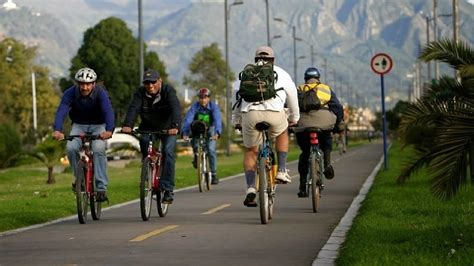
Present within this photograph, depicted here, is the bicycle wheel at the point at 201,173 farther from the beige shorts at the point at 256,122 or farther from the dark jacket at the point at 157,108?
the beige shorts at the point at 256,122

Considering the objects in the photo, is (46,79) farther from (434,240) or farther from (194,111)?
(434,240)

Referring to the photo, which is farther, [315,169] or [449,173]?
[315,169]

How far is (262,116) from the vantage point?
14.8 metres

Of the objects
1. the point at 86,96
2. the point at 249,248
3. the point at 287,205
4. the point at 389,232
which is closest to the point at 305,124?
the point at 287,205

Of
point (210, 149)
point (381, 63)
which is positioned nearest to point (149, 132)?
point (210, 149)

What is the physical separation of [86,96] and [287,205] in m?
4.25

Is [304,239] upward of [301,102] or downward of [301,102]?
downward

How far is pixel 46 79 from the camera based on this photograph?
4338 inches

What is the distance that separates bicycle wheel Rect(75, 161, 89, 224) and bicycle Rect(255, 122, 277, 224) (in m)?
2.20

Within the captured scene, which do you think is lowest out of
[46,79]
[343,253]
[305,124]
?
[343,253]

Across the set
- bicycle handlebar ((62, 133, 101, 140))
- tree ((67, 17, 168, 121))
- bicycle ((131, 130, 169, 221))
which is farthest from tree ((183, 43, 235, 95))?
bicycle handlebar ((62, 133, 101, 140))

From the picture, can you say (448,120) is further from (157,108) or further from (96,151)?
(96,151)

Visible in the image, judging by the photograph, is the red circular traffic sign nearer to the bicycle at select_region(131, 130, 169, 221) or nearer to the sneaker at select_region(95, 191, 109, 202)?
the bicycle at select_region(131, 130, 169, 221)

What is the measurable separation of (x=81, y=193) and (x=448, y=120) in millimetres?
4557
